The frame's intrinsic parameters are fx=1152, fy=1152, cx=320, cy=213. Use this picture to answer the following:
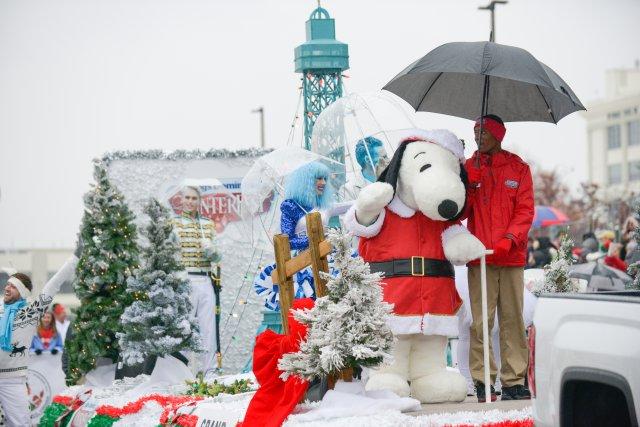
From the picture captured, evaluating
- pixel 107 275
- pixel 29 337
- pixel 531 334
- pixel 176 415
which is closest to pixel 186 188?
pixel 107 275

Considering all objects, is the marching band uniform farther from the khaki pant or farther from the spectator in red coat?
the khaki pant

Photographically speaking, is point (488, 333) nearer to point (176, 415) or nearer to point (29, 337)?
point (176, 415)

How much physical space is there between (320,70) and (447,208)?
448 centimetres

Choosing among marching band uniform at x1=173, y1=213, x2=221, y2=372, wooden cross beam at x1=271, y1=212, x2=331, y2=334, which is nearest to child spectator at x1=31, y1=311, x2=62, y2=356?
marching band uniform at x1=173, y1=213, x2=221, y2=372

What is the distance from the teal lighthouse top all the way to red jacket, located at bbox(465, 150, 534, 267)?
11.8ft

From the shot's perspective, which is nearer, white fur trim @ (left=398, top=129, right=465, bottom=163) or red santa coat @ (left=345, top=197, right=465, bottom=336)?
red santa coat @ (left=345, top=197, right=465, bottom=336)

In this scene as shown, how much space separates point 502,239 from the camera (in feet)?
26.9

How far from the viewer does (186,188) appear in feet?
47.0

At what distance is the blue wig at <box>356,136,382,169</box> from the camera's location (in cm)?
967

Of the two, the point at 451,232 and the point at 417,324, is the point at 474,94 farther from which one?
the point at 417,324

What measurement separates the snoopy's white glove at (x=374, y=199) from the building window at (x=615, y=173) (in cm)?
6406

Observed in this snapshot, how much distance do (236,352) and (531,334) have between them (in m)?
10.2

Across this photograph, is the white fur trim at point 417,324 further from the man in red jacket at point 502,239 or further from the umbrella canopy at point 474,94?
the umbrella canopy at point 474,94

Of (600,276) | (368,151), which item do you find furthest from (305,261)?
(600,276)
